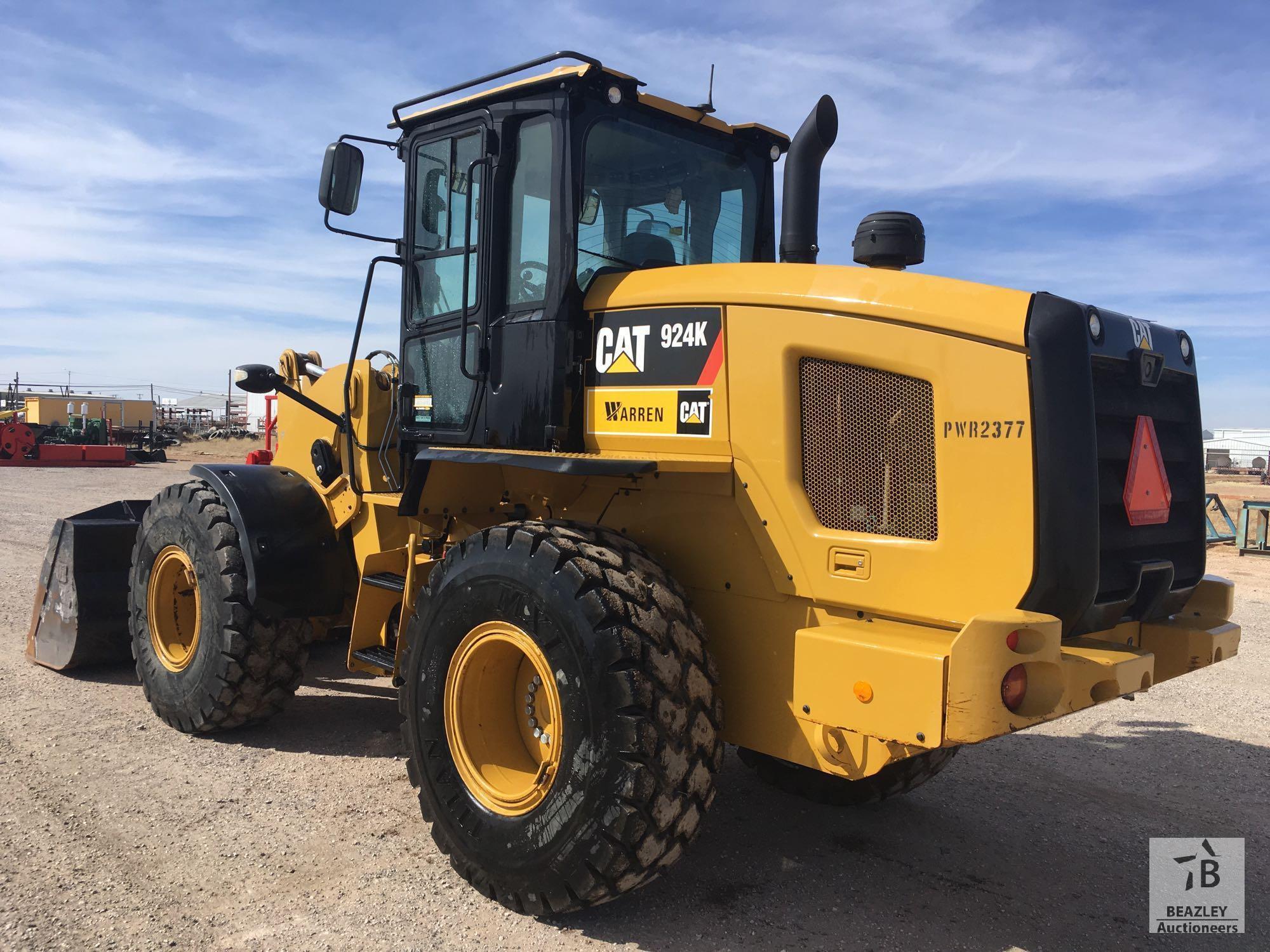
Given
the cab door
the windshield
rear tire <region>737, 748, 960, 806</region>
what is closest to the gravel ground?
rear tire <region>737, 748, 960, 806</region>

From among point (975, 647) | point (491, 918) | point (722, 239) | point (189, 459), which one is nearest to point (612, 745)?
point (491, 918)

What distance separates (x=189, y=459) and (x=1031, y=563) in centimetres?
4239

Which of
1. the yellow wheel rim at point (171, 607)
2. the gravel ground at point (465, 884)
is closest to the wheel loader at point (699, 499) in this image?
the gravel ground at point (465, 884)

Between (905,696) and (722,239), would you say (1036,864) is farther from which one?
(722,239)

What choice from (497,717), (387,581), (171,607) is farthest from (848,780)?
(171,607)

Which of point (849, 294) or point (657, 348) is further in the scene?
point (657, 348)

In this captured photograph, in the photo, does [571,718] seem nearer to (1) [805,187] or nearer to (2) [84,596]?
(1) [805,187]

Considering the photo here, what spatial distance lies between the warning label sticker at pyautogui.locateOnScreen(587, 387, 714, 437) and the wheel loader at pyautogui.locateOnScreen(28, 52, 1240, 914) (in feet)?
0.04

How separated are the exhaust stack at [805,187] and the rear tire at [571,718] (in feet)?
4.87

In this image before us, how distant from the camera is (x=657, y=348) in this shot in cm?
378

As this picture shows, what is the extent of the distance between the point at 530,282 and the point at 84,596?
3.99 meters

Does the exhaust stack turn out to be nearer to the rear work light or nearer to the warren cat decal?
the warren cat decal

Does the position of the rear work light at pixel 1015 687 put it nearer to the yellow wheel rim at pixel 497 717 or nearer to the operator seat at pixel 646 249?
the yellow wheel rim at pixel 497 717

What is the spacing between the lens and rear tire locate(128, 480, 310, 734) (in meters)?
5.08
